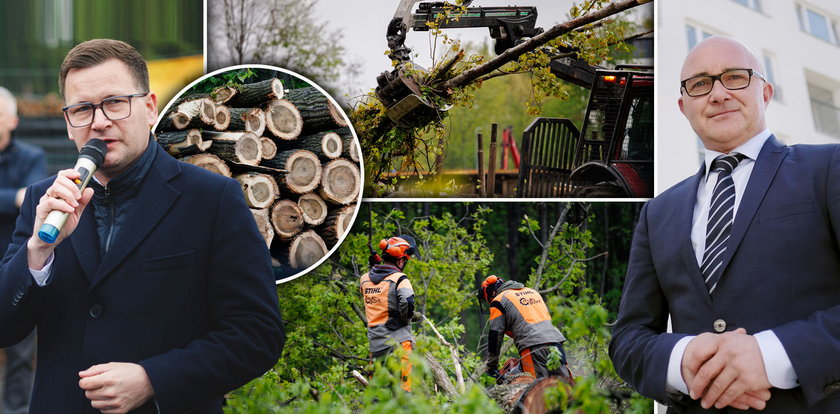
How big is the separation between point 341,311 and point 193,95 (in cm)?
219

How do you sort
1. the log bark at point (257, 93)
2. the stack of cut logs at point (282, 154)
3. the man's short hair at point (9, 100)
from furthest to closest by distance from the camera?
1. the log bark at point (257, 93)
2. the stack of cut logs at point (282, 154)
3. the man's short hair at point (9, 100)

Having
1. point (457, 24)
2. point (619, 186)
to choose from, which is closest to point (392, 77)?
point (457, 24)

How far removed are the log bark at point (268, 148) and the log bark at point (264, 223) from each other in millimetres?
291

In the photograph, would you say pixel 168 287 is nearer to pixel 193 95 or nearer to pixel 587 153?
pixel 193 95

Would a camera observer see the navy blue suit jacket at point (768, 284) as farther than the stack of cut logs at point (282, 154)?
No

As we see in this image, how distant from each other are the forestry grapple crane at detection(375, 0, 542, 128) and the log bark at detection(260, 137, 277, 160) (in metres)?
0.64

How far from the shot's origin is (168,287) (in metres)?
3.28

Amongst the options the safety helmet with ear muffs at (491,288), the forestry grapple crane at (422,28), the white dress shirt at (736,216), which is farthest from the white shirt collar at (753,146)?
the safety helmet with ear muffs at (491,288)

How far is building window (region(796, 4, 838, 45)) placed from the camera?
4395mm

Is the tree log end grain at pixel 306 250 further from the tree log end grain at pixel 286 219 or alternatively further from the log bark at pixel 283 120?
the log bark at pixel 283 120

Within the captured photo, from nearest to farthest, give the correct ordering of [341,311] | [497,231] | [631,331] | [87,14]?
[631,331] → [87,14] → [497,231] → [341,311]

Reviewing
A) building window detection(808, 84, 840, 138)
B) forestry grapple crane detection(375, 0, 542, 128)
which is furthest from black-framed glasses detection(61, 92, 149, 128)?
building window detection(808, 84, 840, 138)

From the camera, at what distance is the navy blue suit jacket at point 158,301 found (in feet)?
10.5

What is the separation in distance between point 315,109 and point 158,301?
1711 mm
